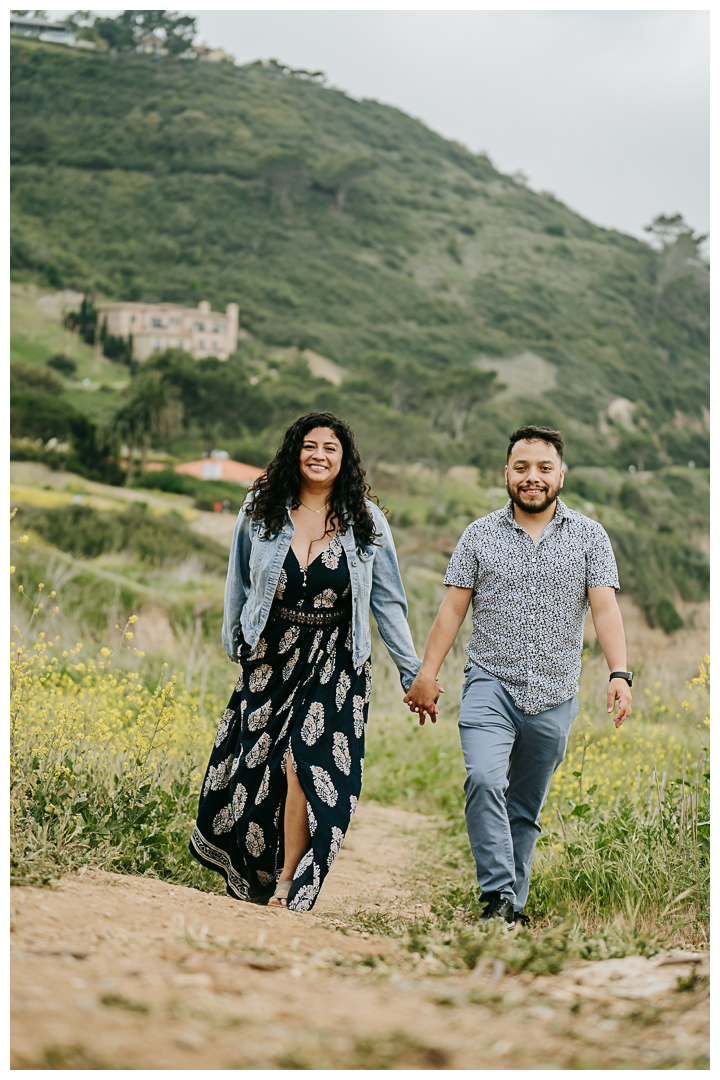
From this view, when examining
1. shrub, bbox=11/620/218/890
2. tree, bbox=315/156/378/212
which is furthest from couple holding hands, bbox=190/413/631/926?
tree, bbox=315/156/378/212

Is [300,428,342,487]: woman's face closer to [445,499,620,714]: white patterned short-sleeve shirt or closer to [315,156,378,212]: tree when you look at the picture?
[445,499,620,714]: white patterned short-sleeve shirt

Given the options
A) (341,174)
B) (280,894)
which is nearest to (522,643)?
(280,894)

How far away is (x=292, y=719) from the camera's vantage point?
3.64 m

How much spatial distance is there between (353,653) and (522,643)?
65cm

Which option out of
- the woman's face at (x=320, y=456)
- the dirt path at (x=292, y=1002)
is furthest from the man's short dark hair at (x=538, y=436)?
the dirt path at (x=292, y=1002)

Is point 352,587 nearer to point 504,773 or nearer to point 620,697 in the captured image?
point 504,773

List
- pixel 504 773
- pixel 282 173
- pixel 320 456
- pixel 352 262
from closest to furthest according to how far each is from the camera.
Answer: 1. pixel 504 773
2. pixel 320 456
3. pixel 352 262
4. pixel 282 173

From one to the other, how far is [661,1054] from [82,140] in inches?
2069

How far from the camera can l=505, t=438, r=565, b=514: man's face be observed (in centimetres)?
354

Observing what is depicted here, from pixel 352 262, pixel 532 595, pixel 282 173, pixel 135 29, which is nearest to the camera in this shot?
pixel 532 595

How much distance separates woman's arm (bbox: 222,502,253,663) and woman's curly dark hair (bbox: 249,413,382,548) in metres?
0.09

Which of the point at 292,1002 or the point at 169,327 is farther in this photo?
the point at 169,327

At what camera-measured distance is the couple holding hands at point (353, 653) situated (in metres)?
3.45

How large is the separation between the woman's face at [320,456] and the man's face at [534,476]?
678mm
